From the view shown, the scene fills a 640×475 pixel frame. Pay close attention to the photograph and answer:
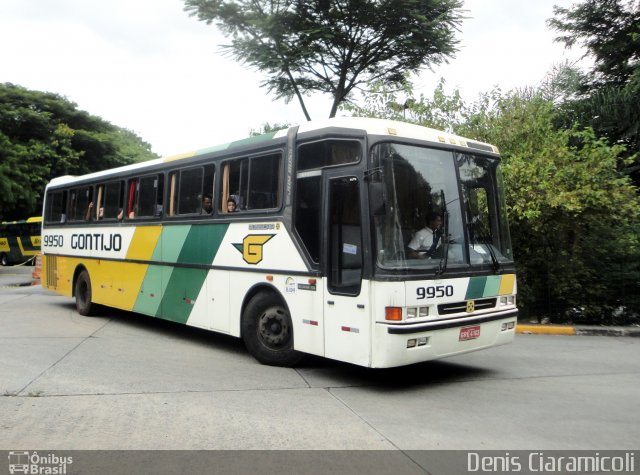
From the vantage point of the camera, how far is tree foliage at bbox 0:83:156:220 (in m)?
26.0

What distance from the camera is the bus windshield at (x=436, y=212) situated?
6.12 metres

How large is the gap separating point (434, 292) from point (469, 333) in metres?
0.80

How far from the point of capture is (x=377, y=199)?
6066 mm

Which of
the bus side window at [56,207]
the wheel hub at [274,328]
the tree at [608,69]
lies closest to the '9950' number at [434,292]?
the wheel hub at [274,328]

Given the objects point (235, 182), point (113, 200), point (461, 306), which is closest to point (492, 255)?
point (461, 306)

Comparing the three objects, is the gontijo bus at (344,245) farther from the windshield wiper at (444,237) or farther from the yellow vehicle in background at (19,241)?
the yellow vehicle in background at (19,241)

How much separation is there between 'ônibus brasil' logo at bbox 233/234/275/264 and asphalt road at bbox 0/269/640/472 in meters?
1.43

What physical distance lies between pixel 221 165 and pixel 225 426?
4.36 meters

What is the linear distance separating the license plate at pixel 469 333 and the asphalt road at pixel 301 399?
0.58 meters

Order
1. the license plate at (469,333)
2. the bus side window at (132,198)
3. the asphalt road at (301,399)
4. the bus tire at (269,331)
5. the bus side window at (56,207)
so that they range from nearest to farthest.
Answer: the asphalt road at (301,399)
the license plate at (469,333)
the bus tire at (269,331)
the bus side window at (132,198)
the bus side window at (56,207)

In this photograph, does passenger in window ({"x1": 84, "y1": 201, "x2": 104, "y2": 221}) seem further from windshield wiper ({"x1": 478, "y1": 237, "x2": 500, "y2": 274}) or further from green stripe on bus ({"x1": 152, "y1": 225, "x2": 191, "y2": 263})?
windshield wiper ({"x1": 478, "y1": 237, "x2": 500, "y2": 274})
